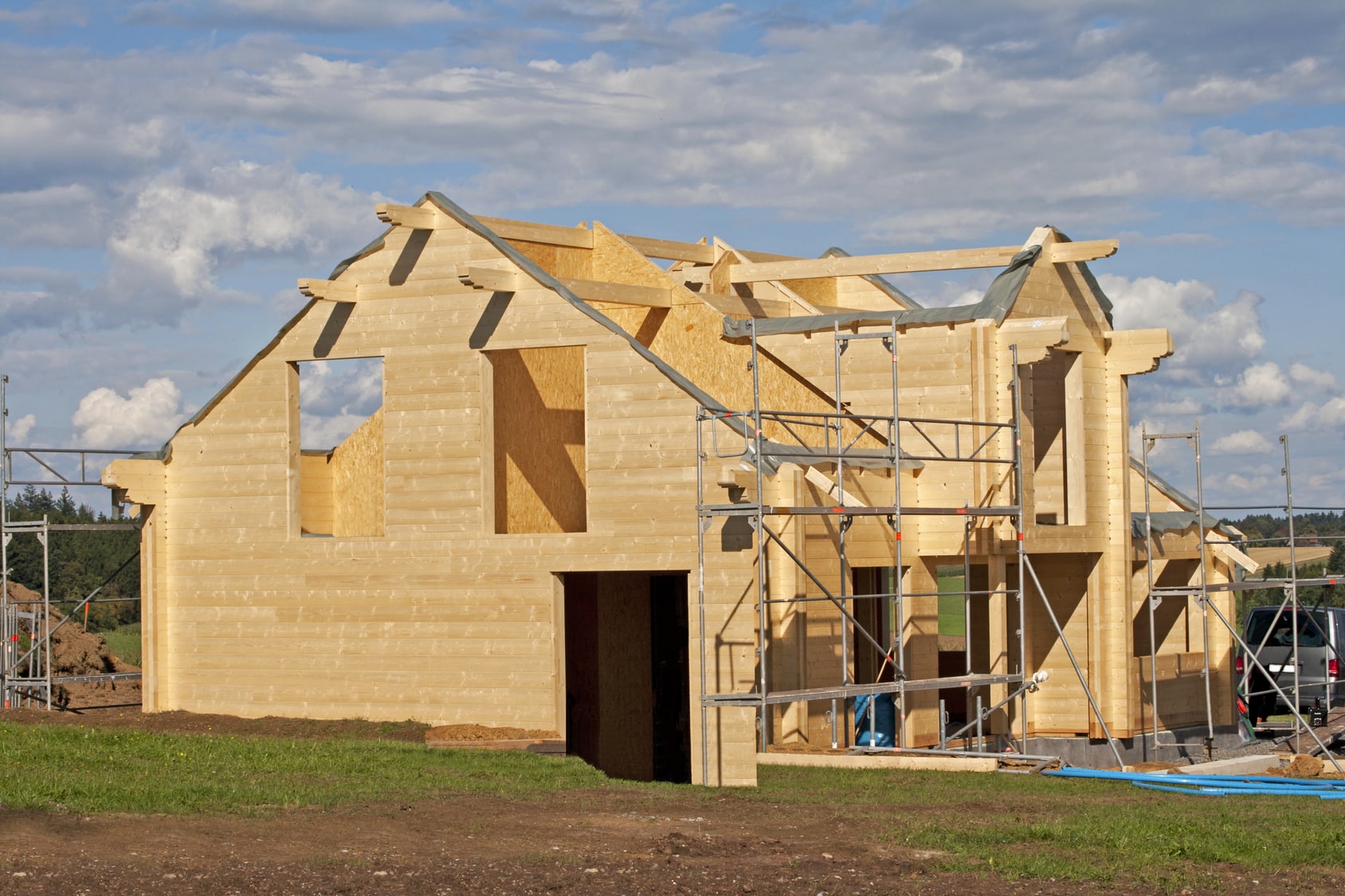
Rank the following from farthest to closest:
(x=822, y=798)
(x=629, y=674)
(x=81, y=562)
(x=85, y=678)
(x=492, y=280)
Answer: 1. (x=81, y=562)
2. (x=85, y=678)
3. (x=629, y=674)
4. (x=492, y=280)
5. (x=822, y=798)

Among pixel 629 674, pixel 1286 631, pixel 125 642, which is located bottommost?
pixel 125 642

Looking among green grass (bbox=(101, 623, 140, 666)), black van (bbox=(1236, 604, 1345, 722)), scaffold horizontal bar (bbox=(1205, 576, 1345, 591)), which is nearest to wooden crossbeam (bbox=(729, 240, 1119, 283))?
scaffold horizontal bar (bbox=(1205, 576, 1345, 591))

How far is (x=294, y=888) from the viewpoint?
9.34m

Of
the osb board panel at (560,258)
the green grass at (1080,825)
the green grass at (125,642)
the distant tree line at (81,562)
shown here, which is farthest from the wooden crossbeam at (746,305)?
the distant tree line at (81,562)

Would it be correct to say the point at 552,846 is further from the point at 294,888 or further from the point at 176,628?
the point at 176,628

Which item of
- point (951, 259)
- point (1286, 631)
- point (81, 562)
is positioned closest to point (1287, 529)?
point (1286, 631)

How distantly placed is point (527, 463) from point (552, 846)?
1036 centimetres

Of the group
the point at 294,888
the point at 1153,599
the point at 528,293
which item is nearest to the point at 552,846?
the point at 294,888

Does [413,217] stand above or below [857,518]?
above

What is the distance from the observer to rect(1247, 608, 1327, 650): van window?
26.4m

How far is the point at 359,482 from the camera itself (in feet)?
75.0

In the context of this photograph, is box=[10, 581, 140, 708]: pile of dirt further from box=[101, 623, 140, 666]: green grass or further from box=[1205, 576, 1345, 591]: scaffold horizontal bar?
box=[1205, 576, 1345, 591]: scaffold horizontal bar

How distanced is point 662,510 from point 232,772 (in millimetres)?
5385

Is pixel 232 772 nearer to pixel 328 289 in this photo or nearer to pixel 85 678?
pixel 328 289
